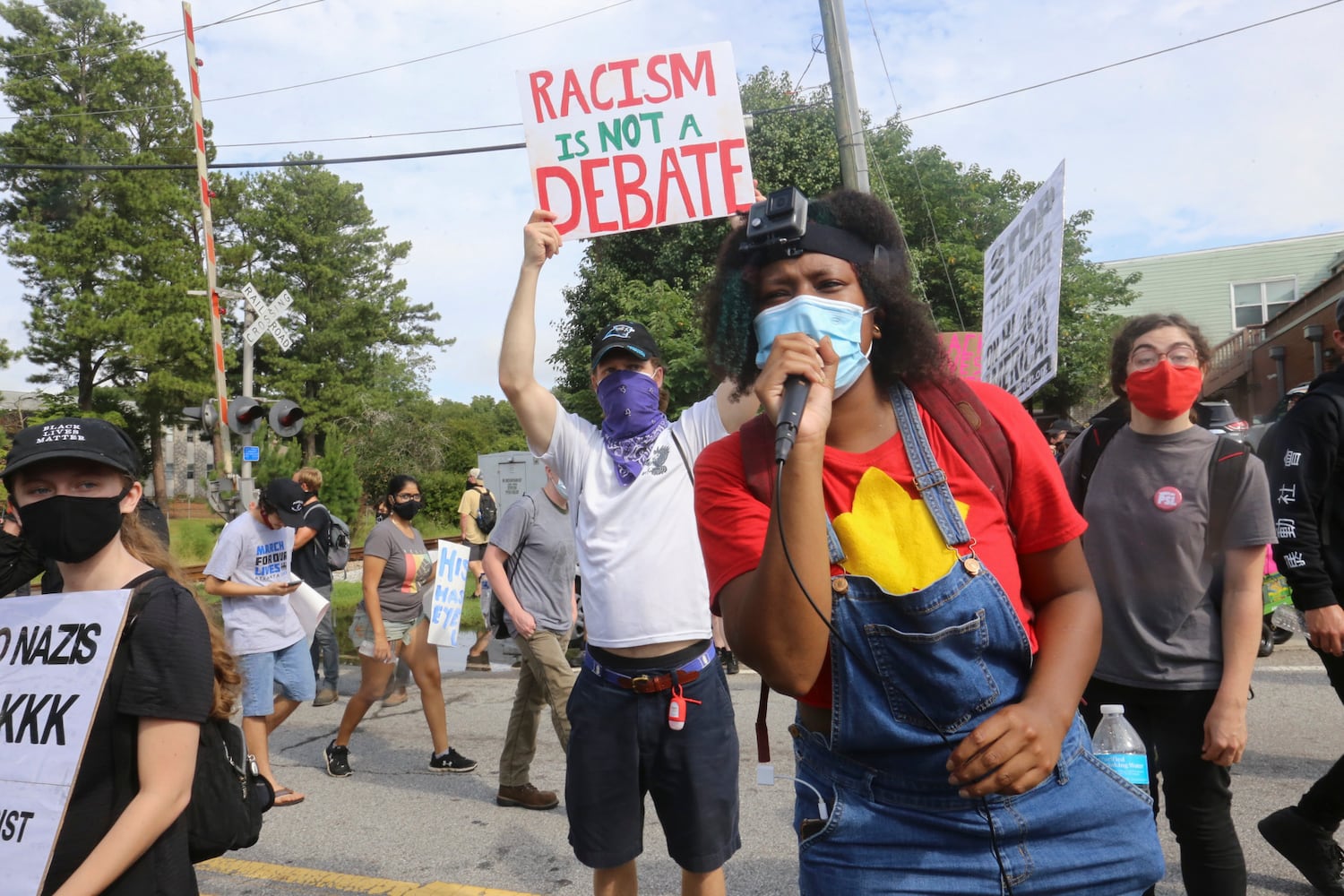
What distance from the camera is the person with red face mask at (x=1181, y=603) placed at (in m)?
2.99

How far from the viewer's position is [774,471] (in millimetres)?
1756

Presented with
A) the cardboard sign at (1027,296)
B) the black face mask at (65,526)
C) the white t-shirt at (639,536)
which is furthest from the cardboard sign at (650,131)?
the black face mask at (65,526)

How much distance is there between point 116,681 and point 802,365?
1.62 metres

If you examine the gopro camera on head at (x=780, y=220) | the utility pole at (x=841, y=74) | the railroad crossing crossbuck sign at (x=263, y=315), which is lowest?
the gopro camera on head at (x=780, y=220)

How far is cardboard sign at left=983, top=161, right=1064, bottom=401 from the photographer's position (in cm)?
514

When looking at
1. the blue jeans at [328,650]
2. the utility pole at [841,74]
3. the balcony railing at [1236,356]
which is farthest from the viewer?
the balcony railing at [1236,356]

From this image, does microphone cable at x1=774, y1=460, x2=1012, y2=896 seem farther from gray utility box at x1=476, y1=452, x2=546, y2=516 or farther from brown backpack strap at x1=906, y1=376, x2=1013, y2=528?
gray utility box at x1=476, y1=452, x2=546, y2=516

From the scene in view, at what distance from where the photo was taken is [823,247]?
1.85 meters

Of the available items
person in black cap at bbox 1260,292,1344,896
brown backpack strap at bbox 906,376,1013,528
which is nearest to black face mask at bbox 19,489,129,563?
brown backpack strap at bbox 906,376,1013,528

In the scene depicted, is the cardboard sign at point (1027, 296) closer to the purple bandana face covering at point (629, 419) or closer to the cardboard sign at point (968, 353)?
the cardboard sign at point (968, 353)

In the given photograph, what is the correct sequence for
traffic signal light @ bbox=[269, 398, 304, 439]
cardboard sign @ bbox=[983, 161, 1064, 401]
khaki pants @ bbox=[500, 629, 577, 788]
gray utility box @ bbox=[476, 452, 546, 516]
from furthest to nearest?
gray utility box @ bbox=[476, 452, 546, 516], traffic signal light @ bbox=[269, 398, 304, 439], khaki pants @ bbox=[500, 629, 577, 788], cardboard sign @ bbox=[983, 161, 1064, 401]

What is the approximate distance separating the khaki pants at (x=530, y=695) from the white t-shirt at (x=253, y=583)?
4.85 ft

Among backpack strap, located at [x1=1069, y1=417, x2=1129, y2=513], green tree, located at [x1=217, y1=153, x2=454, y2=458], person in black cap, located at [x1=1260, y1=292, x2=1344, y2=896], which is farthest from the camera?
green tree, located at [x1=217, y1=153, x2=454, y2=458]

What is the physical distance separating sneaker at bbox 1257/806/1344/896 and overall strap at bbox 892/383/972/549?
3.01 meters
